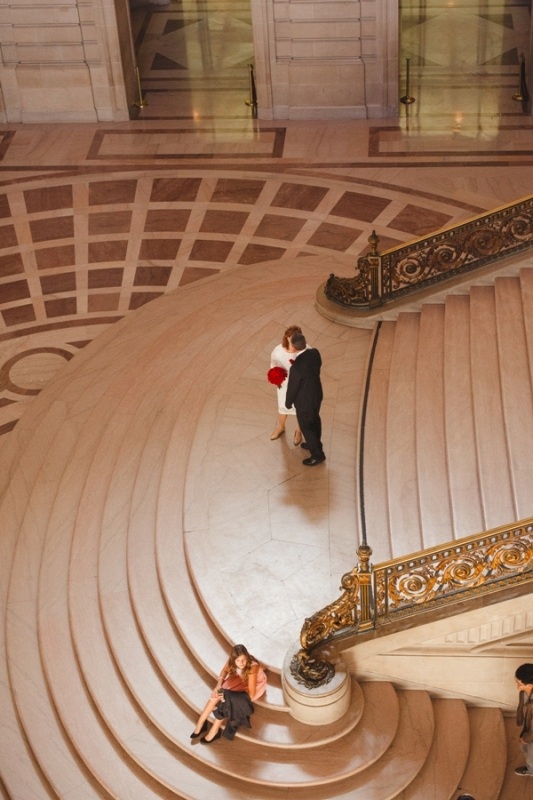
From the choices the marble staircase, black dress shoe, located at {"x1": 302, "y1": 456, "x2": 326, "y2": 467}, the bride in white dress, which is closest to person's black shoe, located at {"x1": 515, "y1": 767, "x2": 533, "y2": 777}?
the marble staircase

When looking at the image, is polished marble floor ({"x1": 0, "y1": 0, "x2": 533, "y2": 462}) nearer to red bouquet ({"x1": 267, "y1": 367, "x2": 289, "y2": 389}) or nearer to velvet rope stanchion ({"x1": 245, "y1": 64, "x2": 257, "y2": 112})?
velvet rope stanchion ({"x1": 245, "y1": 64, "x2": 257, "y2": 112})

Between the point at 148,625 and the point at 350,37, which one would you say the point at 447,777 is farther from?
the point at 350,37

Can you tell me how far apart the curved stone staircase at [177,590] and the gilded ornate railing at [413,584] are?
0.40 meters

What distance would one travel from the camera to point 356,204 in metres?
13.0

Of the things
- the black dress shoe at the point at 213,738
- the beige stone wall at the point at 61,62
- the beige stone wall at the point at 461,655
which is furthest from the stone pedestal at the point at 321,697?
the beige stone wall at the point at 61,62

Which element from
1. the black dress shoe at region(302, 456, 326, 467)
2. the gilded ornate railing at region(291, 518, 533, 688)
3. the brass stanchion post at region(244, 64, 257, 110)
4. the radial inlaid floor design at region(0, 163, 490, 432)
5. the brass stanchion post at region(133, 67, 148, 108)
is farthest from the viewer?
the brass stanchion post at region(133, 67, 148, 108)

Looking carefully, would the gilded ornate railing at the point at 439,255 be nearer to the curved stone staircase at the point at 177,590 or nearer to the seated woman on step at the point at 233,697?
the curved stone staircase at the point at 177,590

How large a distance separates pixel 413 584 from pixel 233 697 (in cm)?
130

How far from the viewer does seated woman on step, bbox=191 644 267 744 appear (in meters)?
6.71

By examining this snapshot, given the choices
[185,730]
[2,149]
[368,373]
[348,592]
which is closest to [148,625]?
[185,730]

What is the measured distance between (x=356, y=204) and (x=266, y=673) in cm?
727

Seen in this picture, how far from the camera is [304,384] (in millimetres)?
8062

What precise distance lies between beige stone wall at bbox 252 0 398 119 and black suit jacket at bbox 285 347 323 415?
25.6 feet

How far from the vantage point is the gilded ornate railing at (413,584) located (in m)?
6.57
